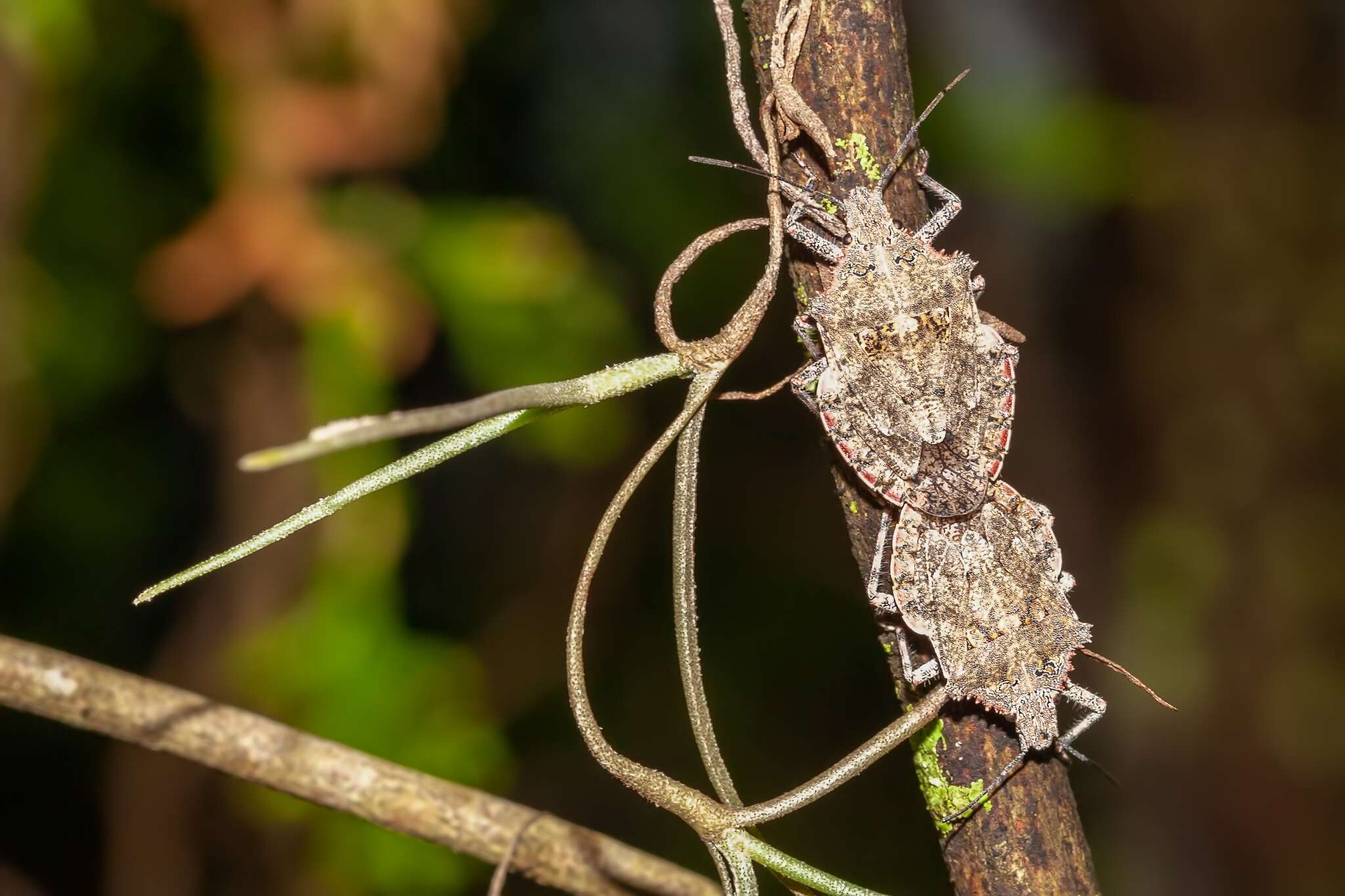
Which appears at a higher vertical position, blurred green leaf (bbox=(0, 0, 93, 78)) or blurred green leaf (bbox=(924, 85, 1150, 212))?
blurred green leaf (bbox=(924, 85, 1150, 212))

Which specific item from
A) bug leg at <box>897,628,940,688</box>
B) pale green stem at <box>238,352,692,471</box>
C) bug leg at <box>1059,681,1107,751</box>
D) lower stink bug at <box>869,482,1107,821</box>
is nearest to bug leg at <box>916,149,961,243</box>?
lower stink bug at <box>869,482,1107,821</box>

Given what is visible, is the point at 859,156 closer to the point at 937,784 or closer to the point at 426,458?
the point at 426,458

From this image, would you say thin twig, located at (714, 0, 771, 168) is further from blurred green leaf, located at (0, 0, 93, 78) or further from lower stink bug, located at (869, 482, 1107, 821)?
blurred green leaf, located at (0, 0, 93, 78)

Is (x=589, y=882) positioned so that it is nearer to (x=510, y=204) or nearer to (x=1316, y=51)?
(x=510, y=204)

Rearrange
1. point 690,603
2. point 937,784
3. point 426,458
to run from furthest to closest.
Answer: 1. point 937,784
2. point 690,603
3. point 426,458

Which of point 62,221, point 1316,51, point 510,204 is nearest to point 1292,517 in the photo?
point 1316,51

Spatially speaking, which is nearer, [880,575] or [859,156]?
[859,156]

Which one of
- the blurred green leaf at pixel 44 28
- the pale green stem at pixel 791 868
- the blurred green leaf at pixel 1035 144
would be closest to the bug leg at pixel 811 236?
the pale green stem at pixel 791 868

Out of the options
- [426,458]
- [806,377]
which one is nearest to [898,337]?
[806,377]
